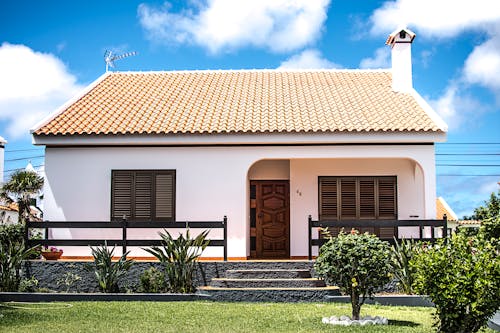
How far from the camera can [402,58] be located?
20500mm

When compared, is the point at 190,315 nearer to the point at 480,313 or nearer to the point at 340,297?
the point at 340,297

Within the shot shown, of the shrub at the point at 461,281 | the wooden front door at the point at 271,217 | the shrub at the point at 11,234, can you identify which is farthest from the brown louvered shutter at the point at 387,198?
the shrub at the point at 11,234

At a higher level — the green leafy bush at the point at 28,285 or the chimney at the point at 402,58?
the chimney at the point at 402,58

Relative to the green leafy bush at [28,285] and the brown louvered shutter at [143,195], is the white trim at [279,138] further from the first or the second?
the green leafy bush at [28,285]

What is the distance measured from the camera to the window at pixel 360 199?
59.1ft

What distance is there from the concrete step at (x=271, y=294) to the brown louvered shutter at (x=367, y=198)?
182 inches

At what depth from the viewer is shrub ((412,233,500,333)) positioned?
27.2 feet

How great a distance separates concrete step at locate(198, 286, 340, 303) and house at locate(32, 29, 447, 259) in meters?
3.32

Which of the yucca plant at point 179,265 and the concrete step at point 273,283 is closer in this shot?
the yucca plant at point 179,265

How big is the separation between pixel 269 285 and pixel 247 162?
12.9 feet

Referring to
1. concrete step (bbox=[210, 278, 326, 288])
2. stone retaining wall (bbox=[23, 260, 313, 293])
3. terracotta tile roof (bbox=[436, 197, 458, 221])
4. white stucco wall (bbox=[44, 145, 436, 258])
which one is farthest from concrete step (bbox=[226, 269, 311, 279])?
terracotta tile roof (bbox=[436, 197, 458, 221])

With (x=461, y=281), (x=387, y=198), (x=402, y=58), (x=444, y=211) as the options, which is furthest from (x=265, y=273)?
(x=444, y=211)

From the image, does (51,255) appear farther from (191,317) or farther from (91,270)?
(191,317)

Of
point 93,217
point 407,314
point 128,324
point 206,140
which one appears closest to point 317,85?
point 206,140
